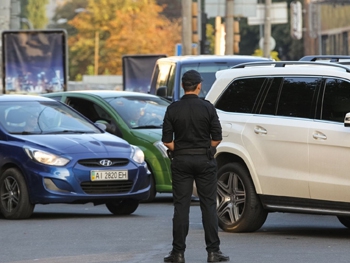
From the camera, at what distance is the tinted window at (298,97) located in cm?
1201

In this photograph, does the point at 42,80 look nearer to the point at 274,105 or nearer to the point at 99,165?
the point at 99,165

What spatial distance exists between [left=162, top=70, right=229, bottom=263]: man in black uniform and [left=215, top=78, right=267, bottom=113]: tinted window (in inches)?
101

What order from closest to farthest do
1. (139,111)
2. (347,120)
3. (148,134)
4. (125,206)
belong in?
(347,120) → (125,206) → (148,134) → (139,111)

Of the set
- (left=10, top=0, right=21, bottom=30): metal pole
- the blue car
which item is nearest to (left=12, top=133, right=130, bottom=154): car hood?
the blue car

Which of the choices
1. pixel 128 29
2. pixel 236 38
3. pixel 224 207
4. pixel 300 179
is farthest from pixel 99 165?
pixel 128 29

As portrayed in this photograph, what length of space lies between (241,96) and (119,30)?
84.7 meters

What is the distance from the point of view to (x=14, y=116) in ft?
51.2

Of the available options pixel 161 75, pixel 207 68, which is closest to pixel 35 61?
pixel 161 75

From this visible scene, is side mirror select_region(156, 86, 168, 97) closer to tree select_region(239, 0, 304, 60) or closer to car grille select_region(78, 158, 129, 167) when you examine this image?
car grille select_region(78, 158, 129, 167)

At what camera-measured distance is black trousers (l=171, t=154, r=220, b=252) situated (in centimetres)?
1012

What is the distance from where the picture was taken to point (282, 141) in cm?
1208

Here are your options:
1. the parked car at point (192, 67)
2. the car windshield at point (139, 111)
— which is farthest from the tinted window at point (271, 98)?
the parked car at point (192, 67)

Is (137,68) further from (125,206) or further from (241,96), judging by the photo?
(241,96)

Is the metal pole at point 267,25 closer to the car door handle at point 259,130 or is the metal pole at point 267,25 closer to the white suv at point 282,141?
the white suv at point 282,141
